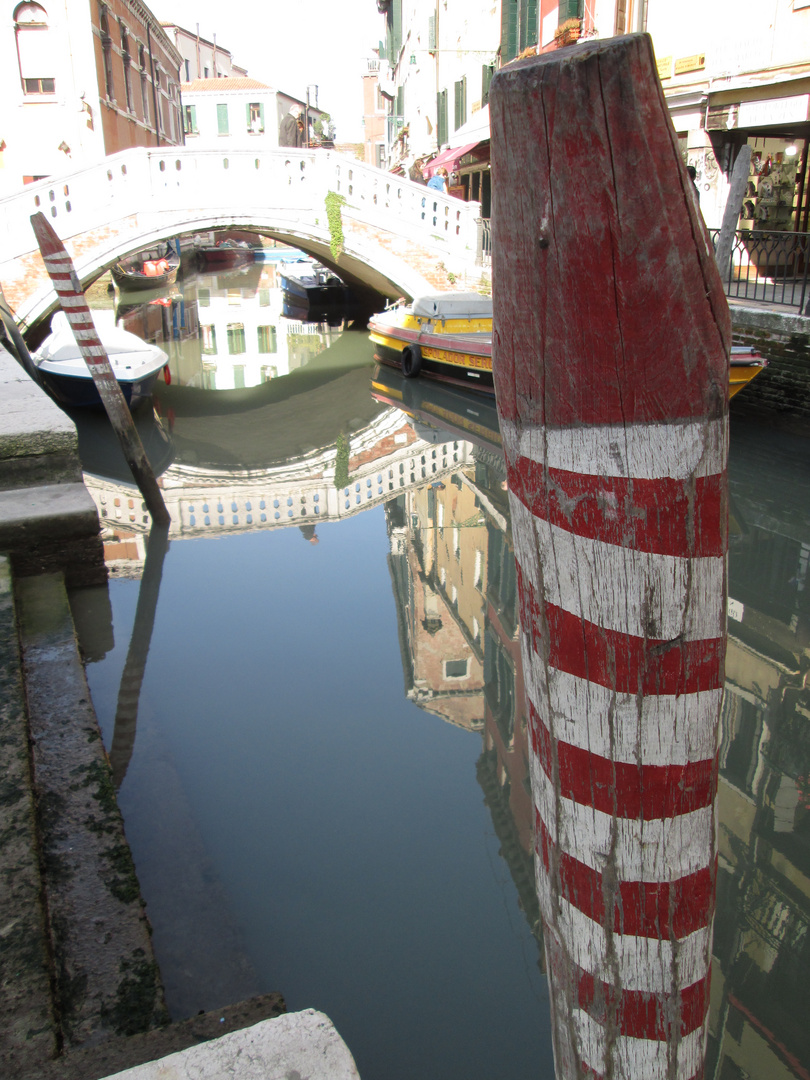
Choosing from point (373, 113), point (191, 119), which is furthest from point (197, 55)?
point (191, 119)

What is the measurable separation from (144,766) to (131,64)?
71.7 feet

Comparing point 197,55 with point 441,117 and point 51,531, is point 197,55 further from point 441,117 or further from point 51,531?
point 51,531

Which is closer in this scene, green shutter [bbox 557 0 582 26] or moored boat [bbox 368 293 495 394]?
moored boat [bbox 368 293 495 394]

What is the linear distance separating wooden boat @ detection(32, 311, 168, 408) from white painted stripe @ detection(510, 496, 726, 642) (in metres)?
7.41

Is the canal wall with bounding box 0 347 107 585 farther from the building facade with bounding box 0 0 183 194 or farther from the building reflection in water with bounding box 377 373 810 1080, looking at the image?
the building facade with bounding box 0 0 183 194

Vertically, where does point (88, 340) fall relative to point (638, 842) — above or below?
above

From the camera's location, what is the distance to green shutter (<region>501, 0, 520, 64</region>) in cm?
1368

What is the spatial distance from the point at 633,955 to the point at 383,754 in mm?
2465

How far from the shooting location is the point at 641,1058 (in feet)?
3.07

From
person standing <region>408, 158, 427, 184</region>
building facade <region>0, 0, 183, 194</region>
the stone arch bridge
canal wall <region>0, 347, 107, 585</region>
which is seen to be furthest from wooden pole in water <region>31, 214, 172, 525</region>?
person standing <region>408, 158, 427, 184</region>

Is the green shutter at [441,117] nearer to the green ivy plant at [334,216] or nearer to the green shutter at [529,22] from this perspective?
the green shutter at [529,22]

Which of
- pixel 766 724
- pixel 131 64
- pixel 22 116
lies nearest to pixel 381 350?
pixel 766 724

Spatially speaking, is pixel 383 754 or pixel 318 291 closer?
pixel 383 754

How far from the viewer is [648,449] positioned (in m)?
0.76
